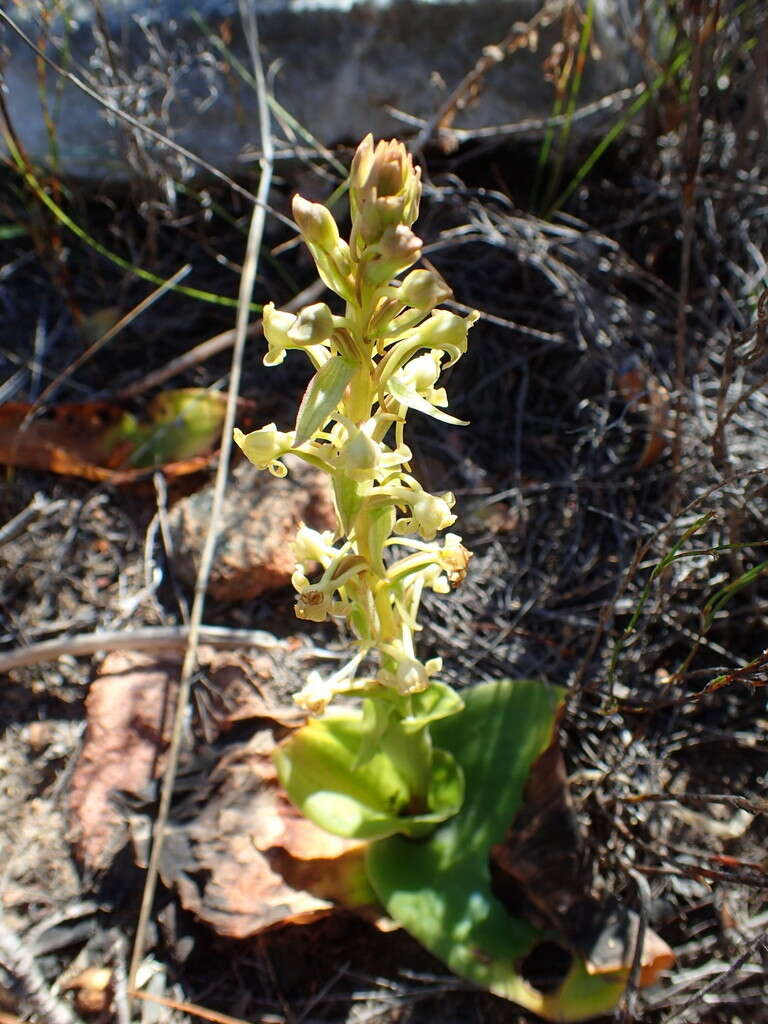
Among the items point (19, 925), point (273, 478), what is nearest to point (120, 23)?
point (273, 478)

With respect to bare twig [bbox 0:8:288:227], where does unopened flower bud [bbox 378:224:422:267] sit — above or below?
below

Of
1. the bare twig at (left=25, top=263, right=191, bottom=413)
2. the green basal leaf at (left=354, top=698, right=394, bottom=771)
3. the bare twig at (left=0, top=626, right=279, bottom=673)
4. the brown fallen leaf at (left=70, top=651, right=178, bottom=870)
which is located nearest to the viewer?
the green basal leaf at (left=354, top=698, right=394, bottom=771)

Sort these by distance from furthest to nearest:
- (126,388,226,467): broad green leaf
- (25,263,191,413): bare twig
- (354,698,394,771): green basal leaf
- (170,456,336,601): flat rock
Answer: (126,388,226,467): broad green leaf
(25,263,191,413): bare twig
(170,456,336,601): flat rock
(354,698,394,771): green basal leaf

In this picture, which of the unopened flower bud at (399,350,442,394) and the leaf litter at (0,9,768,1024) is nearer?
the unopened flower bud at (399,350,442,394)

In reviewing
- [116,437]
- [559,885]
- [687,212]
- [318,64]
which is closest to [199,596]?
[116,437]

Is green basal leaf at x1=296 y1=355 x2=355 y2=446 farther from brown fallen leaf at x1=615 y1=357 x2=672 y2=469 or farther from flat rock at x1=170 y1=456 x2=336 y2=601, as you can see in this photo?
brown fallen leaf at x1=615 y1=357 x2=672 y2=469

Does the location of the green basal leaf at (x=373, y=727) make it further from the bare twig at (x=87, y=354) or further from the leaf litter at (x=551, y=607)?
the bare twig at (x=87, y=354)

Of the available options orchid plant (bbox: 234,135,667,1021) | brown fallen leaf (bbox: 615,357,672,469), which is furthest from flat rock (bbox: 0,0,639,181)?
orchid plant (bbox: 234,135,667,1021)

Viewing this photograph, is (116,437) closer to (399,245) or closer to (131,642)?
(131,642)

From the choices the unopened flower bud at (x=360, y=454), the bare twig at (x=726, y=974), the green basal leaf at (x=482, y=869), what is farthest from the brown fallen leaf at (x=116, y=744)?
the bare twig at (x=726, y=974)
